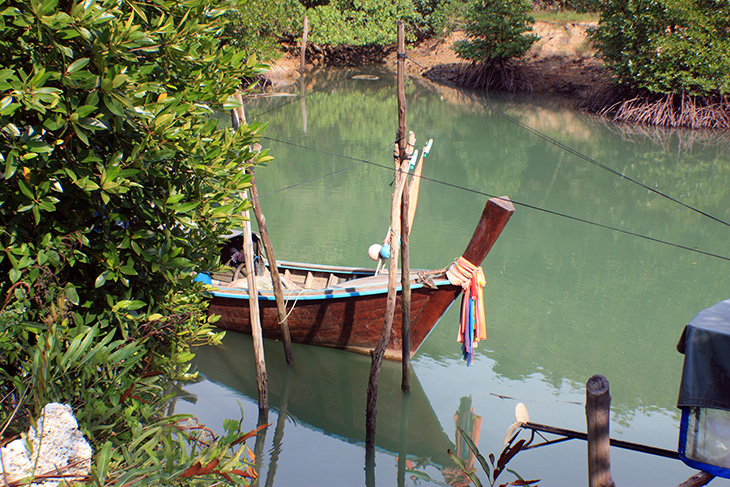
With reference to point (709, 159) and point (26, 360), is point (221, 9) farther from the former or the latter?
point (709, 159)

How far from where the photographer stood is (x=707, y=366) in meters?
2.84

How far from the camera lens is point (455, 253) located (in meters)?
9.97

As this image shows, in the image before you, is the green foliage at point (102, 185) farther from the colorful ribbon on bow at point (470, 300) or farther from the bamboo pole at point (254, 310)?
the colorful ribbon on bow at point (470, 300)

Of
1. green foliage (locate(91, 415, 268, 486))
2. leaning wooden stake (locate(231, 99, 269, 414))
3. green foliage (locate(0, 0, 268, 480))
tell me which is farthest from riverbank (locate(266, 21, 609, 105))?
green foliage (locate(91, 415, 268, 486))

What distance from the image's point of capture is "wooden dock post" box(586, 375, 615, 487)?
2668 millimetres

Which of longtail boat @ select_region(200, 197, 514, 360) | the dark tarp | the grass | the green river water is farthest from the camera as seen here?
the grass

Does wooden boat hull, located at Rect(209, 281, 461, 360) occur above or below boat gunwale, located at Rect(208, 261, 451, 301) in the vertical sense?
below

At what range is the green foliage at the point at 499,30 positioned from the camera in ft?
77.6

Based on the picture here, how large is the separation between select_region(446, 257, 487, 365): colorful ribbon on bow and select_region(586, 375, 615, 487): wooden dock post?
3.02 metres

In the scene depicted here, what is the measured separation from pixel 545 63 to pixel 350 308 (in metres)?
22.1

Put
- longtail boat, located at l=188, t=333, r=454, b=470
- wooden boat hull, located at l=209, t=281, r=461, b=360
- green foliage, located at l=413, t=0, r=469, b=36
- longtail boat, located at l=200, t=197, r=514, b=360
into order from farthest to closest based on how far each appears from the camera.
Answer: green foliage, located at l=413, t=0, r=469, b=36
wooden boat hull, located at l=209, t=281, r=461, b=360
longtail boat, located at l=200, t=197, r=514, b=360
longtail boat, located at l=188, t=333, r=454, b=470

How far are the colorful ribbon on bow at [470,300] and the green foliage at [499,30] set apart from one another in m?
19.8

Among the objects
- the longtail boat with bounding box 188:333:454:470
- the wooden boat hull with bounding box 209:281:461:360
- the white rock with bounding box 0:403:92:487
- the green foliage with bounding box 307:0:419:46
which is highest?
the green foliage with bounding box 307:0:419:46

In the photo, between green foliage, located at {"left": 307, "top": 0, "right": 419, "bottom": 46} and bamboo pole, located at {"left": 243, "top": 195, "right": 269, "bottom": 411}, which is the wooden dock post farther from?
green foliage, located at {"left": 307, "top": 0, "right": 419, "bottom": 46}
